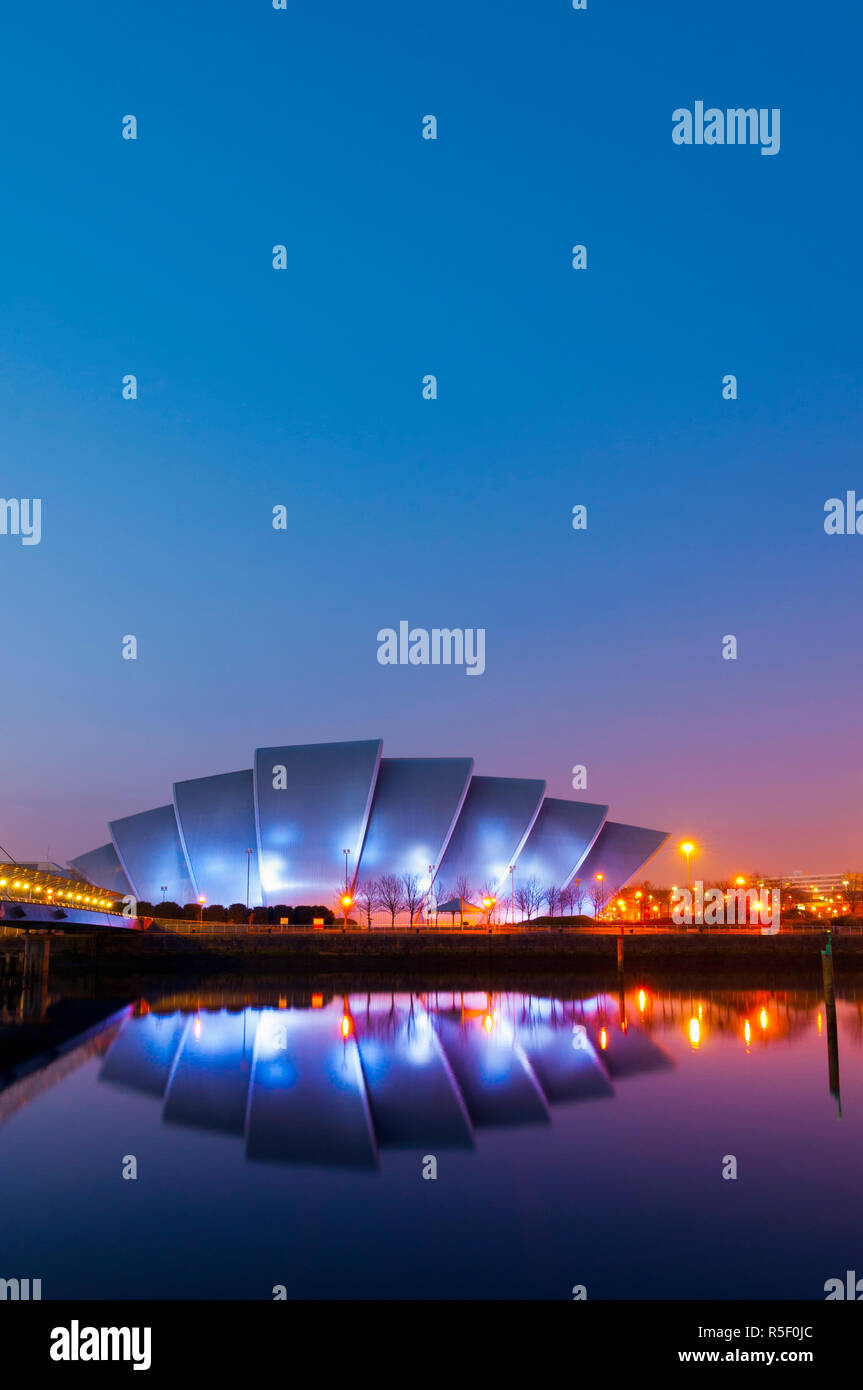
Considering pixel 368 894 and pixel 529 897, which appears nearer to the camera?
pixel 368 894

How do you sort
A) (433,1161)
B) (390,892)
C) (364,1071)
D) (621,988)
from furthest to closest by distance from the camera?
(390,892)
(621,988)
(364,1071)
(433,1161)

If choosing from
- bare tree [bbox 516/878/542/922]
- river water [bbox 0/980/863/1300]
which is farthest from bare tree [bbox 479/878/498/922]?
river water [bbox 0/980/863/1300]

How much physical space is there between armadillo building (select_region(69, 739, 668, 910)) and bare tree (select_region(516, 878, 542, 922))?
535mm

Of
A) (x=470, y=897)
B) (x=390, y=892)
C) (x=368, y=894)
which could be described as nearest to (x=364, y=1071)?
(x=390, y=892)

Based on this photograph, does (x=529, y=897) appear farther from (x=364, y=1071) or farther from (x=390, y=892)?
(x=364, y=1071)

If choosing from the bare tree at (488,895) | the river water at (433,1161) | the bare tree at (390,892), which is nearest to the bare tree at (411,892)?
the bare tree at (390,892)

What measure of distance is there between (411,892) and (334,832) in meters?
6.15

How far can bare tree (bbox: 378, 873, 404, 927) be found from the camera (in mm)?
60625

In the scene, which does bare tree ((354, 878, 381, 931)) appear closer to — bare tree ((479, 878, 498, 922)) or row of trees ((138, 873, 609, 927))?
row of trees ((138, 873, 609, 927))

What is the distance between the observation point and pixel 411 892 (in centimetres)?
6062

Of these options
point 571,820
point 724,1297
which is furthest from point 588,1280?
point 571,820

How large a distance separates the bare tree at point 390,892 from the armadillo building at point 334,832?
697mm

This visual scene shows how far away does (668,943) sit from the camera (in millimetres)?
47531

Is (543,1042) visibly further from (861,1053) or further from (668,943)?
(668,943)
